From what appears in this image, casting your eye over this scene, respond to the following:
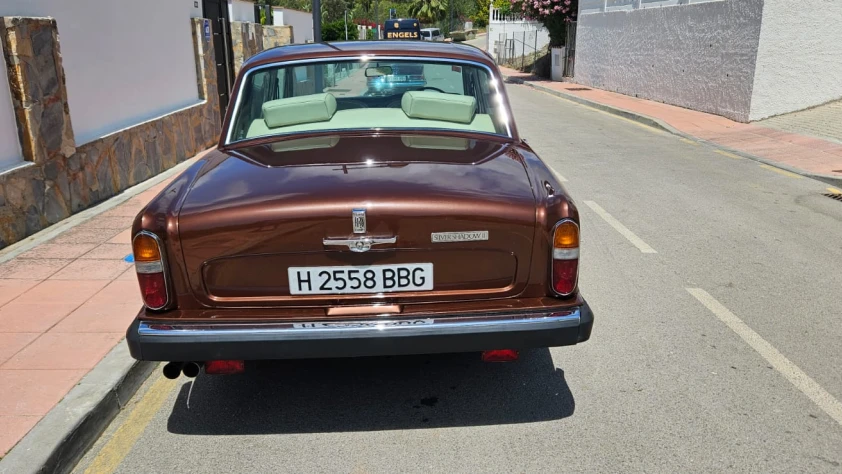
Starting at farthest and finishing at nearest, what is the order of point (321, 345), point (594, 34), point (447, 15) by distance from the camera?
point (447, 15)
point (594, 34)
point (321, 345)

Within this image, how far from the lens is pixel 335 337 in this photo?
3.04 metres

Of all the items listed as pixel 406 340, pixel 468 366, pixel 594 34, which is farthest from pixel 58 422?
pixel 594 34

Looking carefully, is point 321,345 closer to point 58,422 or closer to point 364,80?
point 58,422

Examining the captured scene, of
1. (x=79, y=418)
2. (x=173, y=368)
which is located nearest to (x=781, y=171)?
(x=173, y=368)

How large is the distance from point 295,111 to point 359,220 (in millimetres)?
1513

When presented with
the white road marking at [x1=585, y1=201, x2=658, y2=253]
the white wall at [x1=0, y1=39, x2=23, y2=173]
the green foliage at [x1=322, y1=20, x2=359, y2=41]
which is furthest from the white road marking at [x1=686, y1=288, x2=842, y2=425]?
the green foliage at [x1=322, y1=20, x2=359, y2=41]

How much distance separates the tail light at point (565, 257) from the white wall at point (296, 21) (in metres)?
25.1

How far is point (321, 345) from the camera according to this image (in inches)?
120

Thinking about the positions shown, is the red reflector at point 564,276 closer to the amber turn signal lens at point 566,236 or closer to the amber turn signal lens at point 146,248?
the amber turn signal lens at point 566,236

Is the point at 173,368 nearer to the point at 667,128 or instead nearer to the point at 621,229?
the point at 621,229

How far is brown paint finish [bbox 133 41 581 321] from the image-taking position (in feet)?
10.1

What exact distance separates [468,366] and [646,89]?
Result: 61.0 feet

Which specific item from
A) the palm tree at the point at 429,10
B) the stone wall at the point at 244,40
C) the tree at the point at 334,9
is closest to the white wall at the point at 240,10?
the stone wall at the point at 244,40

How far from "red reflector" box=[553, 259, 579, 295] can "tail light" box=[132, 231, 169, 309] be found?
169 centimetres
